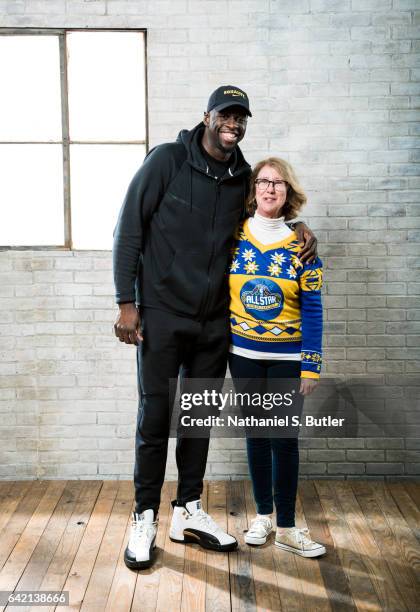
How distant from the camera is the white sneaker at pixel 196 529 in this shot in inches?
112

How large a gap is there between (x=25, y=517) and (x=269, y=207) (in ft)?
6.02

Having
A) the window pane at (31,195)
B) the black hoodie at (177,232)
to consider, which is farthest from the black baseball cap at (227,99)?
the window pane at (31,195)

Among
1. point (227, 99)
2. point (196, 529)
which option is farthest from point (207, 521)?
point (227, 99)

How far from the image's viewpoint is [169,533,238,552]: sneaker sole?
2830 mm

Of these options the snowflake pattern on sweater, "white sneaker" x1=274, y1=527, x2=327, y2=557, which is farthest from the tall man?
"white sneaker" x1=274, y1=527, x2=327, y2=557

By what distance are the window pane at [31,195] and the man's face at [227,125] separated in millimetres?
1194

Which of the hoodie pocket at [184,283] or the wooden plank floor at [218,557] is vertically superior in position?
the hoodie pocket at [184,283]

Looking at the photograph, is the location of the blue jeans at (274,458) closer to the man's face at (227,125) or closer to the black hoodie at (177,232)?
the black hoodie at (177,232)

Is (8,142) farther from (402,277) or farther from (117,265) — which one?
(402,277)

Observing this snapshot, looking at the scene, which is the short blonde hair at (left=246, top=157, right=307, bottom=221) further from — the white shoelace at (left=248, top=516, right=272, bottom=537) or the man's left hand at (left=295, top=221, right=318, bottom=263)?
the white shoelace at (left=248, top=516, right=272, bottom=537)

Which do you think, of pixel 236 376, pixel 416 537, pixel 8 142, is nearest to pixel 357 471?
pixel 416 537

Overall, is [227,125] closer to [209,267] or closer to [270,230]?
[270,230]

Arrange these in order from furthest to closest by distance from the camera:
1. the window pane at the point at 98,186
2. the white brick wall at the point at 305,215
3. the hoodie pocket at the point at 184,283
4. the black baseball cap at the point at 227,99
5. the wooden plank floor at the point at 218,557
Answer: the window pane at the point at 98,186
the white brick wall at the point at 305,215
the hoodie pocket at the point at 184,283
the black baseball cap at the point at 227,99
the wooden plank floor at the point at 218,557

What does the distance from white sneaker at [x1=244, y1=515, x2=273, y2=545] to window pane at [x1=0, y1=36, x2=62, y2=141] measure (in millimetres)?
2151
